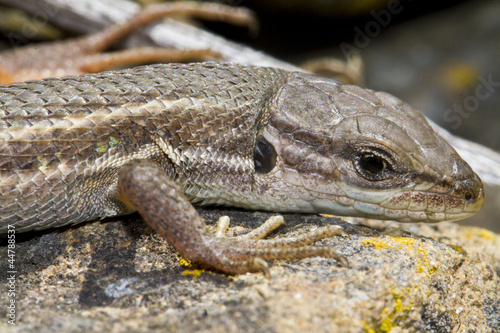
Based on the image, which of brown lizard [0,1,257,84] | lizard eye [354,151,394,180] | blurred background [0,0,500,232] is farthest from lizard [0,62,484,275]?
blurred background [0,0,500,232]

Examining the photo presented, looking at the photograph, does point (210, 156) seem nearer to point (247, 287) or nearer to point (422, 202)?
point (247, 287)

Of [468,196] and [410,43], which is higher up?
[410,43]

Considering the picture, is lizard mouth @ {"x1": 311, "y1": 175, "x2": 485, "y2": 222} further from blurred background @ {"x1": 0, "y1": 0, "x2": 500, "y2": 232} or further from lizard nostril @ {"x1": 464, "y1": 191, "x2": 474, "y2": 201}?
blurred background @ {"x1": 0, "y1": 0, "x2": 500, "y2": 232}

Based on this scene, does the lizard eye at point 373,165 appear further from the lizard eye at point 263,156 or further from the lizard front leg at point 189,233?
the lizard eye at point 263,156

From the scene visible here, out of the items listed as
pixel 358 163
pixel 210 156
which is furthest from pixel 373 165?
pixel 210 156

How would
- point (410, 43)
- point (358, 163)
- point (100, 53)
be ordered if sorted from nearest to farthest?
point (358, 163), point (100, 53), point (410, 43)

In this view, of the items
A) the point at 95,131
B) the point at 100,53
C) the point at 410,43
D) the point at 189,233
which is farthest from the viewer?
the point at 410,43

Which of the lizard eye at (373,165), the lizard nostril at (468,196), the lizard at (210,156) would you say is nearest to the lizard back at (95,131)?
the lizard at (210,156)

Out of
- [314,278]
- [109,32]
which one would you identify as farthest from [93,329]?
[109,32]
